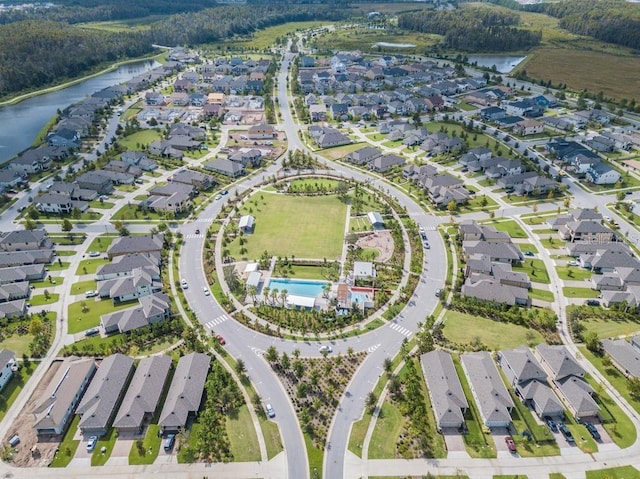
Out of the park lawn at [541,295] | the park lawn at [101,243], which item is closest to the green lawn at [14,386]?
the park lawn at [101,243]

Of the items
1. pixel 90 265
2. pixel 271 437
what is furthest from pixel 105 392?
pixel 90 265

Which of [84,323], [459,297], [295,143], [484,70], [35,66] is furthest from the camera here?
[484,70]

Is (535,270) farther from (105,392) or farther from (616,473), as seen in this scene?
(105,392)

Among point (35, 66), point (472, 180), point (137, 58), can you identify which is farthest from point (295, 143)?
point (137, 58)

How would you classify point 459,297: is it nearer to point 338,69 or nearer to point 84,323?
point 84,323

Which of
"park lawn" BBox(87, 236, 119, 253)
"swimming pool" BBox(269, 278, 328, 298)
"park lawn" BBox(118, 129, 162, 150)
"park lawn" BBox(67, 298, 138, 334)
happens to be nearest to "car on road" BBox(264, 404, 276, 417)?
"swimming pool" BBox(269, 278, 328, 298)
